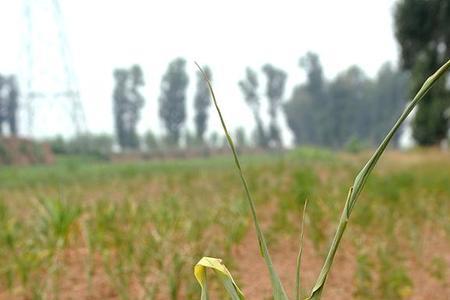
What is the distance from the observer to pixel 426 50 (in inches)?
821

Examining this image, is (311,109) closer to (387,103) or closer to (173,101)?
(387,103)

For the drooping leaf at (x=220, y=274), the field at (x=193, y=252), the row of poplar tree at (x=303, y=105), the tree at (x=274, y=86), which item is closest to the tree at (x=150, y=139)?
the row of poplar tree at (x=303, y=105)

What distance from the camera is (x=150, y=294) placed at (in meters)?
1.94

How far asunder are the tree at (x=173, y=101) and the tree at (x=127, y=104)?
9.96 ft

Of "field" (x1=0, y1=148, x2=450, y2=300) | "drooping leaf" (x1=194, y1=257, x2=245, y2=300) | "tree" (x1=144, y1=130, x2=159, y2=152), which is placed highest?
"tree" (x1=144, y1=130, x2=159, y2=152)

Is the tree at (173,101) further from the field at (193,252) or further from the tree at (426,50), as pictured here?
the field at (193,252)

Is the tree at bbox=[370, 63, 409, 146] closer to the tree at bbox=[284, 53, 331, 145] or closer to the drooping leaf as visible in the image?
the tree at bbox=[284, 53, 331, 145]

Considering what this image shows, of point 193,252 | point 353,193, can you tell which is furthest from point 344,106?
point 353,193

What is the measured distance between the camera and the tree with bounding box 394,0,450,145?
1988 cm

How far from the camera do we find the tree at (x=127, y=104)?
187 ft

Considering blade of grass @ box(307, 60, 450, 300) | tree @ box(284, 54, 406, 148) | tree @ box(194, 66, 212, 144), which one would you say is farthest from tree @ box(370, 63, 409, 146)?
blade of grass @ box(307, 60, 450, 300)

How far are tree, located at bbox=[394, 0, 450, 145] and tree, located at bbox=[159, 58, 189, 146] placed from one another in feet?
125

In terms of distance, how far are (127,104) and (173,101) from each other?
5239 mm

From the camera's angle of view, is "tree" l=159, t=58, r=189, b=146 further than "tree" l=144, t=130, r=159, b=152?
No
